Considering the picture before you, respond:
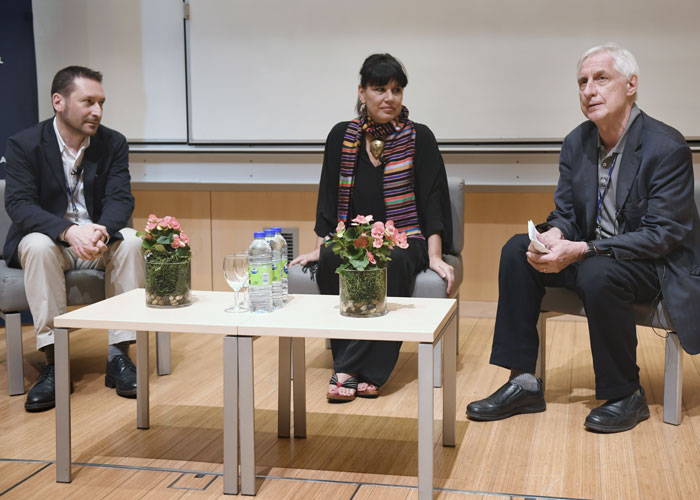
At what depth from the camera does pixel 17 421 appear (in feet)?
9.12

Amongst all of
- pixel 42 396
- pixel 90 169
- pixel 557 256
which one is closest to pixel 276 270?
pixel 557 256

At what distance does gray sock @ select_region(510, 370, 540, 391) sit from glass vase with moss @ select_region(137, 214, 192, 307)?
1.18m

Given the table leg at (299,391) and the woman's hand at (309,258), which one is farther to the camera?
the woman's hand at (309,258)

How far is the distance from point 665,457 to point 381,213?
1469 mm

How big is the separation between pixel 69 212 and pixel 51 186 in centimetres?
13

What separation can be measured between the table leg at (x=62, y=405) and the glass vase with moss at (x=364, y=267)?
0.80 m

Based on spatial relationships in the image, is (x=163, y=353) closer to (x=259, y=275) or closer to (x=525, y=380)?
(x=259, y=275)

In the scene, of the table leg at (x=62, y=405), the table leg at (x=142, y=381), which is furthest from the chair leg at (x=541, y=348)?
the table leg at (x=62, y=405)

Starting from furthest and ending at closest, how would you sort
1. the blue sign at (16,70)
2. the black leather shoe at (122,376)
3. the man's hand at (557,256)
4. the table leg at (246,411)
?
the blue sign at (16,70) < the black leather shoe at (122,376) < the man's hand at (557,256) < the table leg at (246,411)

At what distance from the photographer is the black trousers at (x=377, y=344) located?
3.01 meters

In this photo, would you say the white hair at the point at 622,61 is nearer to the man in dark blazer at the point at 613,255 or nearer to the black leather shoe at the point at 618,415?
the man in dark blazer at the point at 613,255

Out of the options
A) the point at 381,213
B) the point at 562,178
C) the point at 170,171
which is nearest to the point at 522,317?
the point at 562,178

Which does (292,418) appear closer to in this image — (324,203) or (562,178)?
(324,203)

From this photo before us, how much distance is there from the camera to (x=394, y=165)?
3.29m
